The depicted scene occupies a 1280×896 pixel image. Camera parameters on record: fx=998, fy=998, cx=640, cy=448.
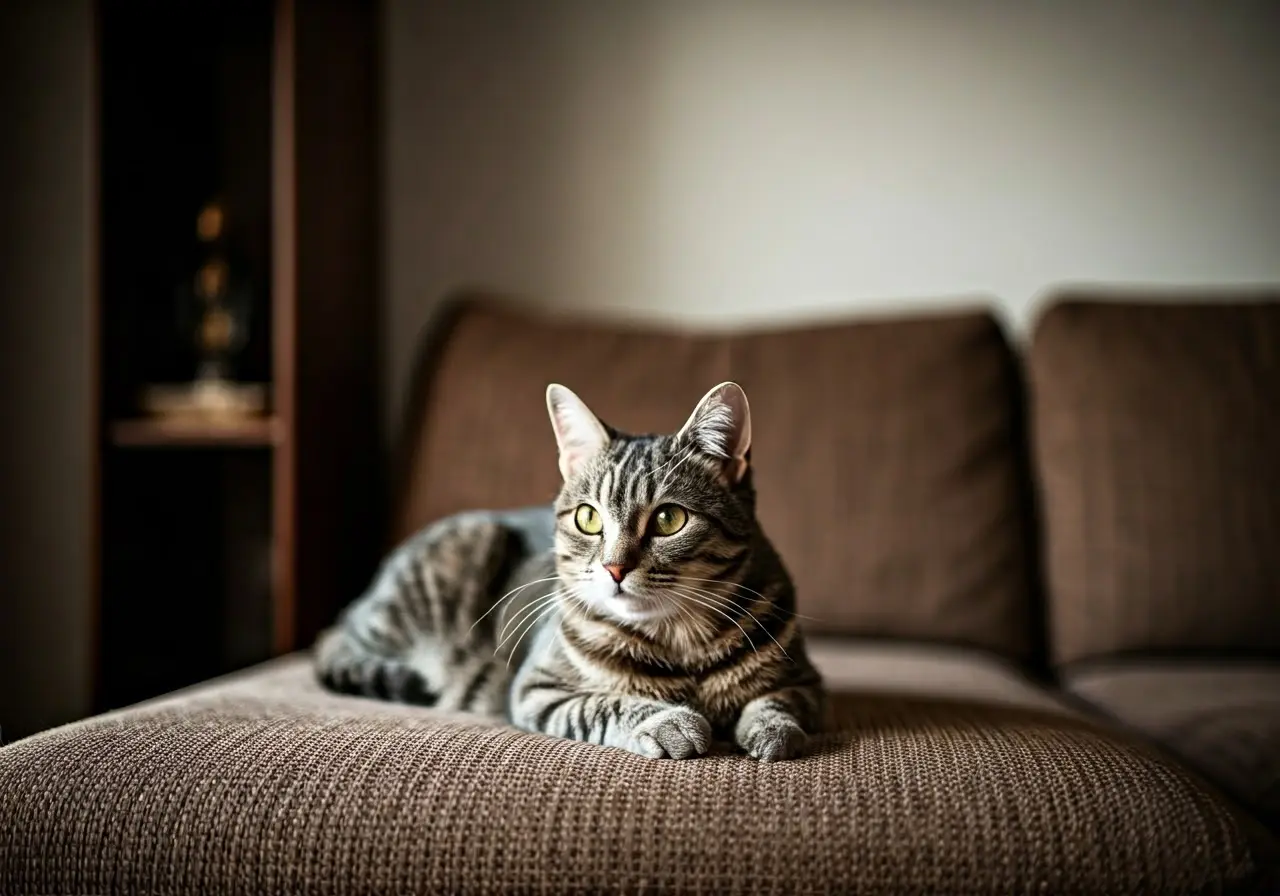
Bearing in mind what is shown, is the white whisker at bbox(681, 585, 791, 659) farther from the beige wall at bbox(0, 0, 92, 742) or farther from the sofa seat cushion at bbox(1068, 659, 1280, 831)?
the beige wall at bbox(0, 0, 92, 742)

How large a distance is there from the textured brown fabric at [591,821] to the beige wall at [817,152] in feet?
4.60

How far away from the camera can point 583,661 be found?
3.49 ft

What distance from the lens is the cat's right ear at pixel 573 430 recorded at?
1.09 meters

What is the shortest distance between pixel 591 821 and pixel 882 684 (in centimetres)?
62

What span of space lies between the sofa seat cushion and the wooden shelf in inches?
57.5

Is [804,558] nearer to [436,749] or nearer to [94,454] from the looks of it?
[436,749]

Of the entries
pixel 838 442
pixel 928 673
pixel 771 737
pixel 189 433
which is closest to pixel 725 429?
pixel 771 737

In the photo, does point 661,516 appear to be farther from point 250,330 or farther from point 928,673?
point 250,330

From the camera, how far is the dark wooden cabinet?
1.83 m

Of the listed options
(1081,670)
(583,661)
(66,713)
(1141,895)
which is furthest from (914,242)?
(66,713)

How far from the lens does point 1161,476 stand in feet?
5.58

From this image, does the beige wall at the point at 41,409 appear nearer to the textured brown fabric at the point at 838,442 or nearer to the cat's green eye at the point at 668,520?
the textured brown fabric at the point at 838,442

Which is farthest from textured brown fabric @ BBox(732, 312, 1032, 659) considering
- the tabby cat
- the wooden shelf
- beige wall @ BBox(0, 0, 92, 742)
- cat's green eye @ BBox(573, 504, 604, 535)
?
beige wall @ BBox(0, 0, 92, 742)

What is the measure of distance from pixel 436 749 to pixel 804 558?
904 mm
